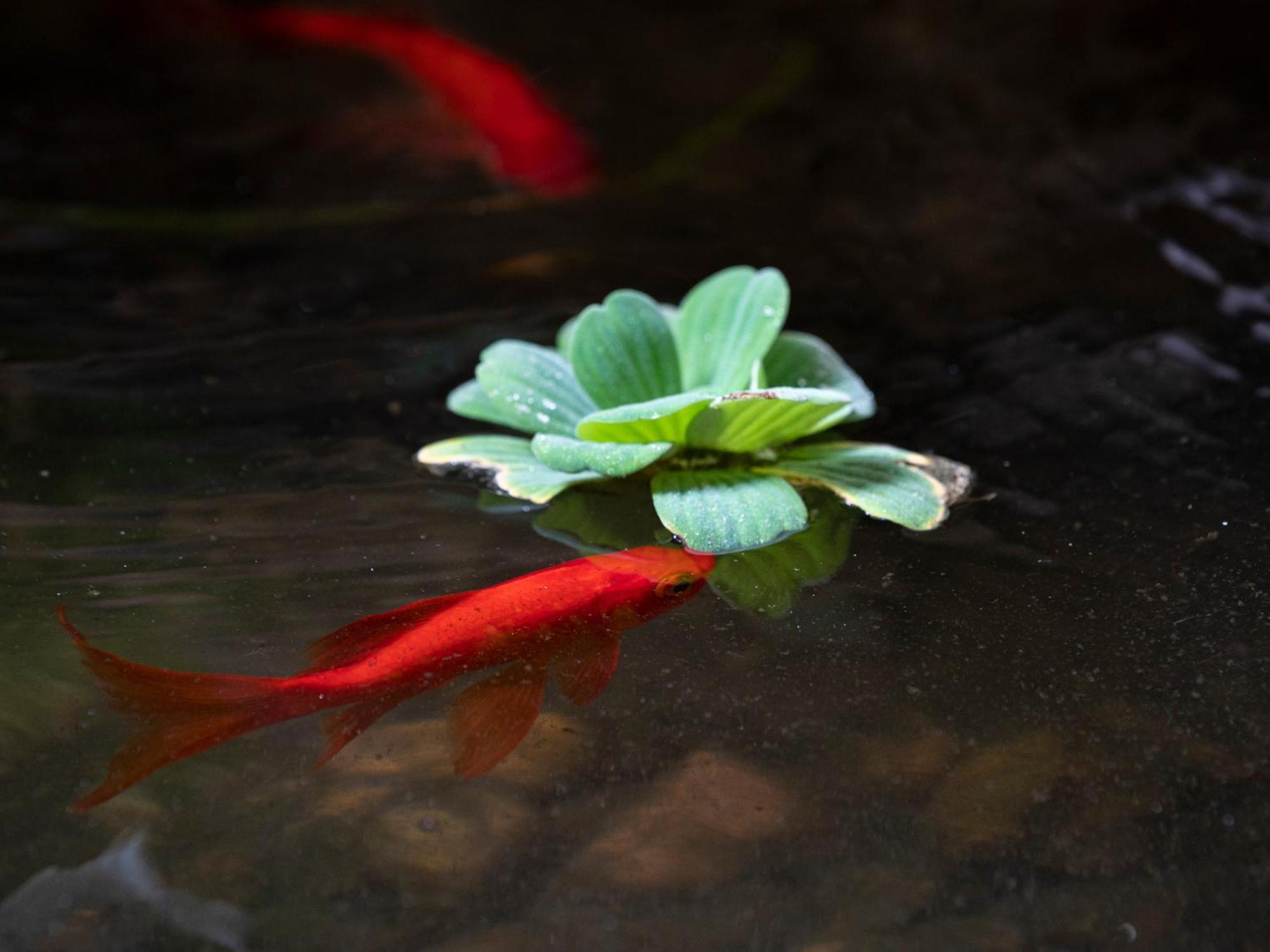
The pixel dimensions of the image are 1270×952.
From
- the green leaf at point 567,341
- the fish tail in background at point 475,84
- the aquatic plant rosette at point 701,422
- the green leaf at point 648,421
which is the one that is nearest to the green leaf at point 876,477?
the aquatic plant rosette at point 701,422

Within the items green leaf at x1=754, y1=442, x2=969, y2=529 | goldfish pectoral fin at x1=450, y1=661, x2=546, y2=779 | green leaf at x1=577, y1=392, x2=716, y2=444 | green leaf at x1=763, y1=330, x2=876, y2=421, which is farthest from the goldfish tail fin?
green leaf at x1=763, y1=330, x2=876, y2=421

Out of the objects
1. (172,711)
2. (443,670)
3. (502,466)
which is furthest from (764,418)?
(172,711)

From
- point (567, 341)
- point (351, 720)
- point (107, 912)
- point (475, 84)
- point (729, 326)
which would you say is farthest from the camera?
point (475, 84)

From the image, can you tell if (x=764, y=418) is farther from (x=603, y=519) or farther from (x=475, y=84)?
(x=475, y=84)

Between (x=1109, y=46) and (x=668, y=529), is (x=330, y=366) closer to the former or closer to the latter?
(x=668, y=529)

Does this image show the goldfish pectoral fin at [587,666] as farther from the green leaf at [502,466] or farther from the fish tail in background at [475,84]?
the fish tail in background at [475,84]
